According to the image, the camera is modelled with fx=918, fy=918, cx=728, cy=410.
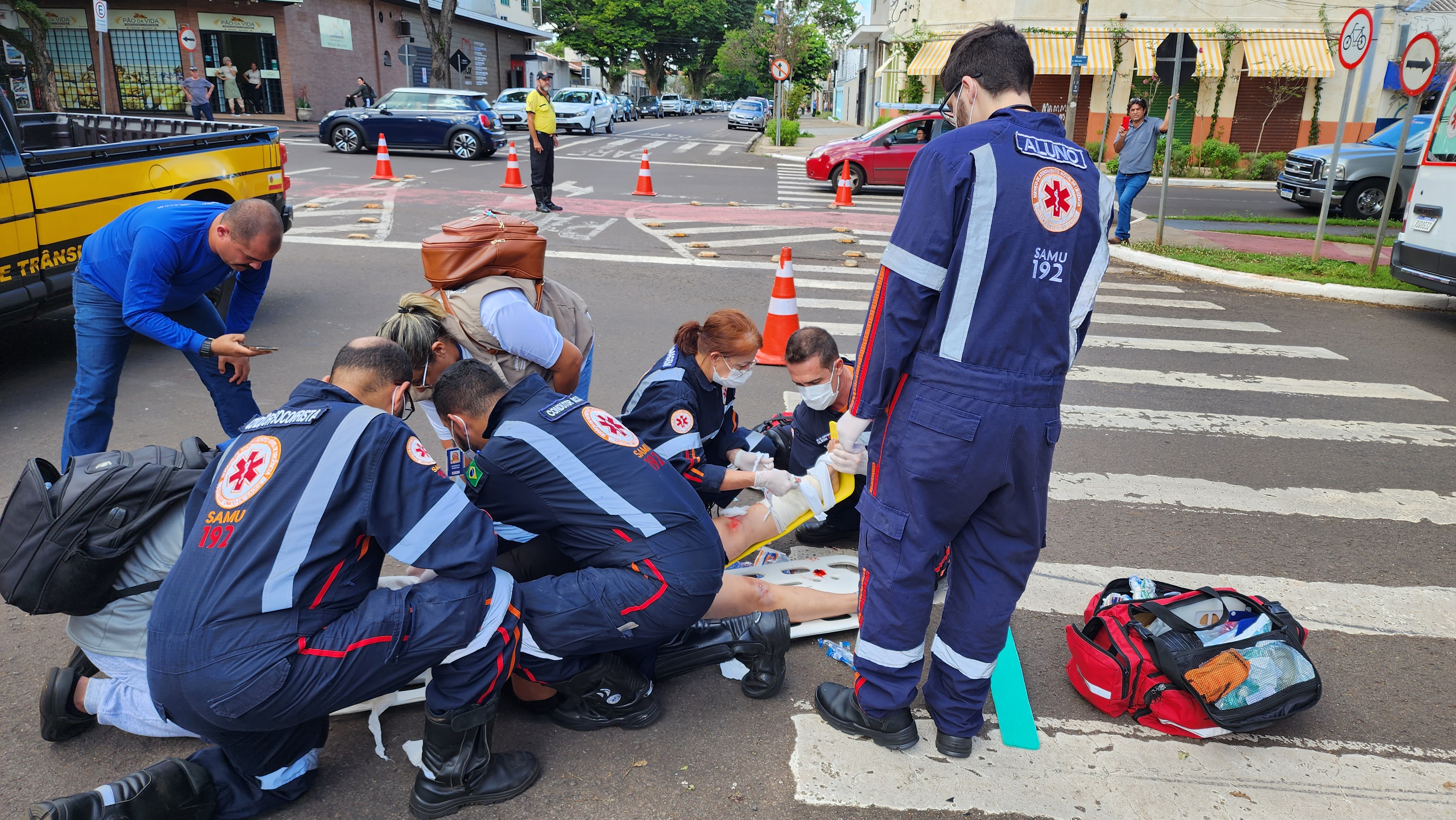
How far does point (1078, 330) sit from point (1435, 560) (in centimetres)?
286

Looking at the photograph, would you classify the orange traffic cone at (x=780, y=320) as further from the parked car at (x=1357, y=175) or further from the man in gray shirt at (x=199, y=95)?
the man in gray shirt at (x=199, y=95)

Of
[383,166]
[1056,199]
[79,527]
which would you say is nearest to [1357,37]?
[1056,199]

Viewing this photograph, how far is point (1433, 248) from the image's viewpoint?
8.52 metres

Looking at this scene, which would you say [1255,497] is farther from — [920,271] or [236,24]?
[236,24]

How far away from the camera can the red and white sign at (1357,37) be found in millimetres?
10008

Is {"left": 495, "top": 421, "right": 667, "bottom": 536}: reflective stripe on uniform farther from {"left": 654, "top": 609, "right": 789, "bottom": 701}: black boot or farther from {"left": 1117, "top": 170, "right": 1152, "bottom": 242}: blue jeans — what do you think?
{"left": 1117, "top": 170, "right": 1152, "bottom": 242}: blue jeans

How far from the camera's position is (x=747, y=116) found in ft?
147

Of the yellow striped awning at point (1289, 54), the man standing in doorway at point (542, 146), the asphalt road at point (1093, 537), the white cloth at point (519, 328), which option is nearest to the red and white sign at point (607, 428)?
the white cloth at point (519, 328)

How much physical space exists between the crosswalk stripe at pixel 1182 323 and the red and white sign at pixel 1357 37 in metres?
3.73

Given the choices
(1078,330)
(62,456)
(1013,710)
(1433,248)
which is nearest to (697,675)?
(1013,710)

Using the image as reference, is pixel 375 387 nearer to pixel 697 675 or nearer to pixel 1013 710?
pixel 697 675

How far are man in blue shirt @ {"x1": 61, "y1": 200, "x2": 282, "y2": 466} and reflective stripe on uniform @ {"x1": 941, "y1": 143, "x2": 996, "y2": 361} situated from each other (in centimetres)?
303

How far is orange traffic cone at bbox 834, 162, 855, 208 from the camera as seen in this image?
1573 cm

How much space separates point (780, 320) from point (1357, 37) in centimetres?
799
